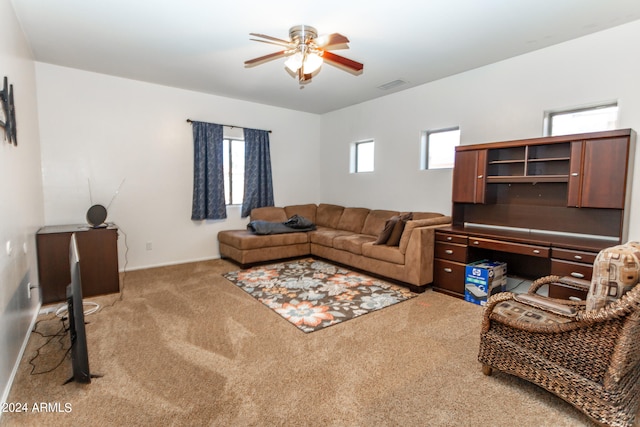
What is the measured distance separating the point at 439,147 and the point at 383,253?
1837mm

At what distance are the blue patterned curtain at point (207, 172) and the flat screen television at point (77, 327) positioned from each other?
3114 mm

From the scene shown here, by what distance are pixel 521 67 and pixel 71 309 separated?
4.70m

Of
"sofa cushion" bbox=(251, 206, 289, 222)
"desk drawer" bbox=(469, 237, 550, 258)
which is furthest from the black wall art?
"desk drawer" bbox=(469, 237, 550, 258)

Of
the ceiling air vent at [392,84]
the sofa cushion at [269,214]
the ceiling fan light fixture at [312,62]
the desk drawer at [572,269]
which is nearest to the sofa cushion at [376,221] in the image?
the sofa cushion at [269,214]

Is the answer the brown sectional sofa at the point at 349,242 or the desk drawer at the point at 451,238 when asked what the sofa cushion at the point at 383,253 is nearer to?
the brown sectional sofa at the point at 349,242

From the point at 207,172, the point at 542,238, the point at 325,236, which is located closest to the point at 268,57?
the point at 207,172

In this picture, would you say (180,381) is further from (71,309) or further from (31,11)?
(31,11)

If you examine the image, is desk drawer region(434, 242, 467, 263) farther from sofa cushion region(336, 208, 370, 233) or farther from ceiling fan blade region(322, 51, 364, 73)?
ceiling fan blade region(322, 51, 364, 73)

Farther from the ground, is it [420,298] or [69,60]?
[69,60]

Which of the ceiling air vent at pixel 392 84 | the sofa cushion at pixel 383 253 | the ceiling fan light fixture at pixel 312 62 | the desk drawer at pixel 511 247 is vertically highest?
the ceiling air vent at pixel 392 84

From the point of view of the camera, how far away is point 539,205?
346 cm

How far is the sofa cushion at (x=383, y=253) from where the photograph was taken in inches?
149

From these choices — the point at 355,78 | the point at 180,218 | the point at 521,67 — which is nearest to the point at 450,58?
the point at 521,67

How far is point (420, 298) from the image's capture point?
349 cm
